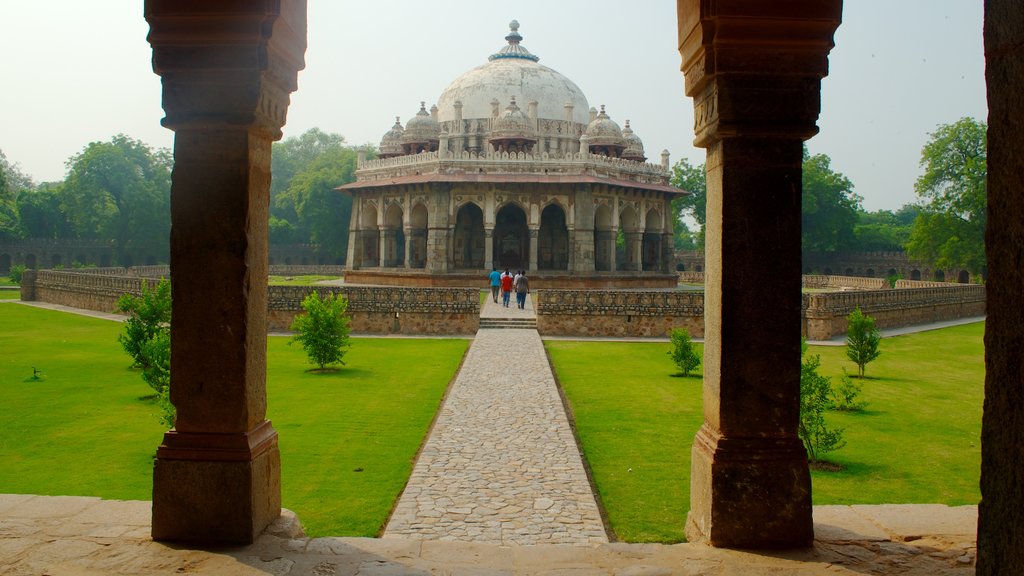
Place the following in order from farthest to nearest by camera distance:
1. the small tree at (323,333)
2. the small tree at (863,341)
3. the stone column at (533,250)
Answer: the stone column at (533,250) < the small tree at (863,341) < the small tree at (323,333)

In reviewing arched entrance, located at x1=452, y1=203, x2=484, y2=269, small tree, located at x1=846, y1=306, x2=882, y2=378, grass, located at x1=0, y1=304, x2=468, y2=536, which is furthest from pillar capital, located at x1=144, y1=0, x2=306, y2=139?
arched entrance, located at x1=452, y1=203, x2=484, y2=269

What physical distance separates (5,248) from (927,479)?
4941 centimetres

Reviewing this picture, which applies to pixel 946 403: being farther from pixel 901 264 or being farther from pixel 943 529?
pixel 901 264

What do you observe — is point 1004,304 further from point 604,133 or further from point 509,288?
point 604,133

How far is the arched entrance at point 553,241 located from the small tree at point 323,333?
18549 millimetres

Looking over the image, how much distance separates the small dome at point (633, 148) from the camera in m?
30.8

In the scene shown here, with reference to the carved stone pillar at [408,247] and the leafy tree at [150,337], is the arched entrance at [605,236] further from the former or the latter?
the leafy tree at [150,337]

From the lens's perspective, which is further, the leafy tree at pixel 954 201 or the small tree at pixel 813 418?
the leafy tree at pixel 954 201

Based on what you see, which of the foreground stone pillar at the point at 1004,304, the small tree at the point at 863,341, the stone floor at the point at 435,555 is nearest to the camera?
the foreground stone pillar at the point at 1004,304

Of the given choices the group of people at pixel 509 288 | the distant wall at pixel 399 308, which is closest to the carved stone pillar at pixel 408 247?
the group of people at pixel 509 288

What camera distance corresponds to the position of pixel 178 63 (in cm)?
348

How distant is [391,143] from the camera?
3241 cm

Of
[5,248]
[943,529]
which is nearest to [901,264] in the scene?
[943,529]

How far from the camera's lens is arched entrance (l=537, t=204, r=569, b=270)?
3020 cm
